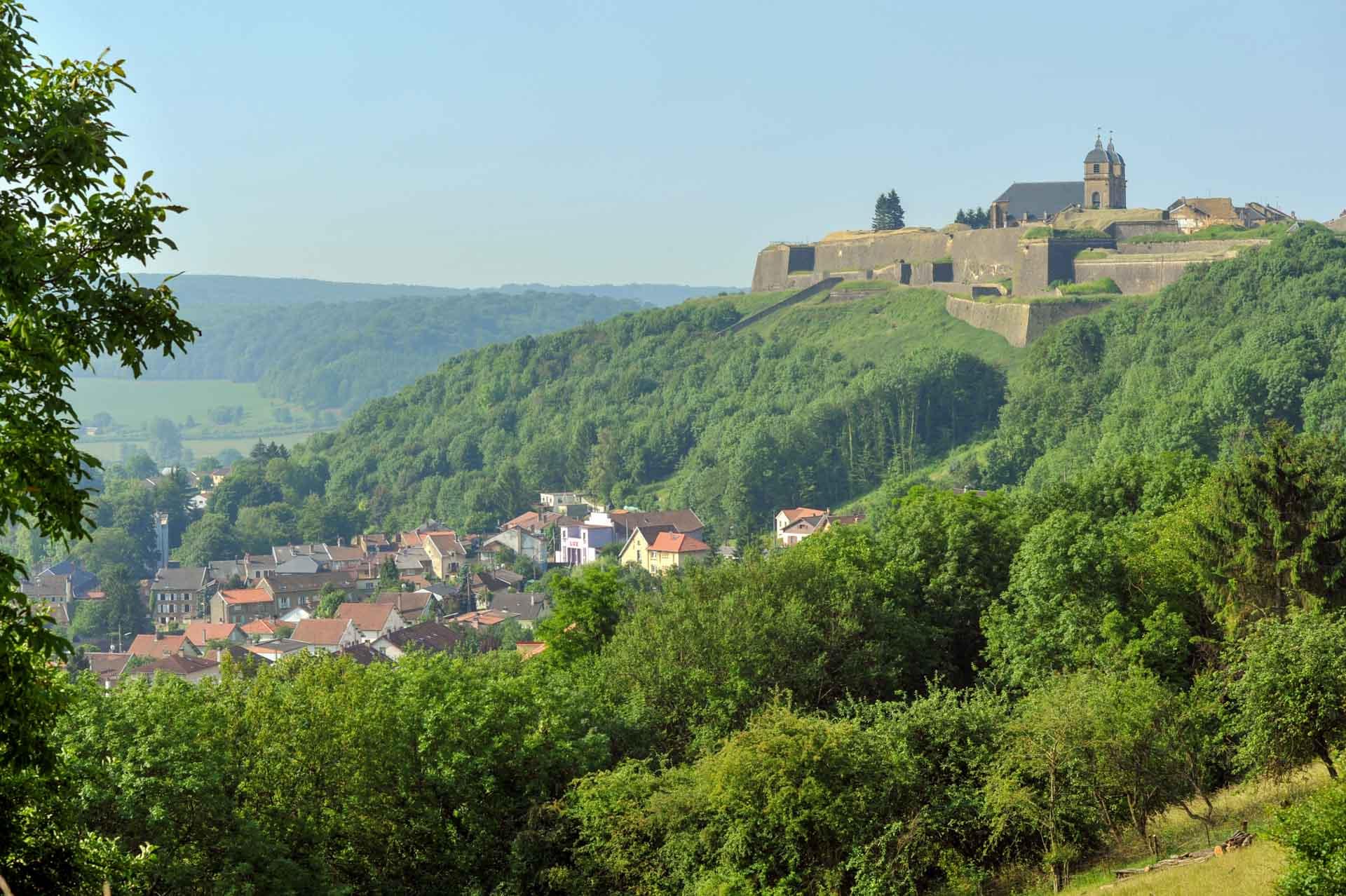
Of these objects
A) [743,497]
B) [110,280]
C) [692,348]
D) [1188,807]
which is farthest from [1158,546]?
[692,348]

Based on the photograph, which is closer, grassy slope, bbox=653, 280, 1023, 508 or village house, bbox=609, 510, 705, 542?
village house, bbox=609, 510, 705, 542

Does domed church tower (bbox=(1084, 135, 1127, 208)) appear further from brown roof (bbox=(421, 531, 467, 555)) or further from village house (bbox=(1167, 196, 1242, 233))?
brown roof (bbox=(421, 531, 467, 555))

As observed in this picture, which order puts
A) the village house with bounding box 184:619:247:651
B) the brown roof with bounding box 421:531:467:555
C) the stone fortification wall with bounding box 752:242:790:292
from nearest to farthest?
the village house with bounding box 184:619:247:651
the brown roof with bounding box 421:531:467:555
the stone fortification wall with bounding box 752:242:790:292

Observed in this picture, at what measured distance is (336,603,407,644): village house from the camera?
254 ft

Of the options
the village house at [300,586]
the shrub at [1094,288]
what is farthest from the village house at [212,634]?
the shrub at [1094,288]

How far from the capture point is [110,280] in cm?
813

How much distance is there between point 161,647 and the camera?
269ft

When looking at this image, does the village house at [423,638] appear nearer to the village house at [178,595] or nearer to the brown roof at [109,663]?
the brown roof at [109,663]

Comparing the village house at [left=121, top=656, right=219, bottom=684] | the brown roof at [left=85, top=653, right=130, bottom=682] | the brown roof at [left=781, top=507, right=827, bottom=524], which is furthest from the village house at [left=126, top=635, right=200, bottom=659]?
the brown roof at [left=781, top=507, right=827, bottom=524]

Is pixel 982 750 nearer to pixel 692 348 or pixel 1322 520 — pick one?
pixel 1322 520

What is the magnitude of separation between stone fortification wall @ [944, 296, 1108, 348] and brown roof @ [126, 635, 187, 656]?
5604 centimetres

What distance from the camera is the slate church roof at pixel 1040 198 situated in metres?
119

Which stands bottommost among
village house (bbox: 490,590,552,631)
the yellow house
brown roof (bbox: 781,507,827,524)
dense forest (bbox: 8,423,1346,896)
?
village house (bbox: 490,590,552,631)

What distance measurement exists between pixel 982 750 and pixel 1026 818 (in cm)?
112
